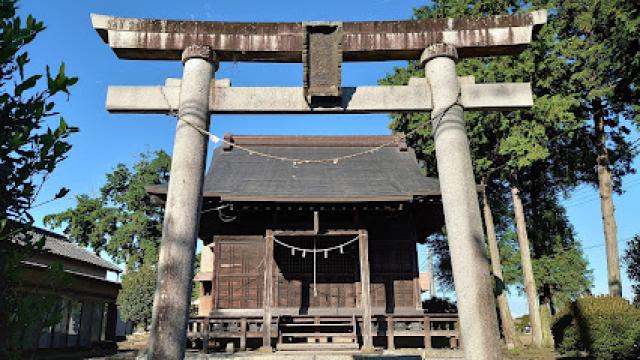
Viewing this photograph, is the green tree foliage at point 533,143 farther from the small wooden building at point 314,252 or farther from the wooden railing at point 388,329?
the wooden railing at point 388,329

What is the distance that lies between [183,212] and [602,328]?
408 inches

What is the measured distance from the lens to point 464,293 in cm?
539

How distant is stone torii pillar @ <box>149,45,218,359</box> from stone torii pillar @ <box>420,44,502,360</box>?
324 cm

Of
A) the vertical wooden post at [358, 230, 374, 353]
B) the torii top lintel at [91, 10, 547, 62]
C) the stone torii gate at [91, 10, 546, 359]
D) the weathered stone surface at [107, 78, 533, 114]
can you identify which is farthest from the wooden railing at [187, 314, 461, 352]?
the torii top lintel at [91, 10, 547, 62]

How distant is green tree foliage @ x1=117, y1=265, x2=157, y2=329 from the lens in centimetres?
2705

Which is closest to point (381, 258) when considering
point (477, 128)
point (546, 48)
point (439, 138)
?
point (477, 128)

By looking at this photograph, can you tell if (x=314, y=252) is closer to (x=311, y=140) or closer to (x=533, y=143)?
(x=311, y=140)

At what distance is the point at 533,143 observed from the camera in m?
17.7

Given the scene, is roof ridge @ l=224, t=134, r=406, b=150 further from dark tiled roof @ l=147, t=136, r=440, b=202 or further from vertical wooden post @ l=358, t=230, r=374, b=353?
vertical wooden post @ l=358, t=230, r=374, b=353

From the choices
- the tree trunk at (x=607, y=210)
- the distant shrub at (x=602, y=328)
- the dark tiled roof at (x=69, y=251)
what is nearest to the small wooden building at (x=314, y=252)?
the distant shrub at (x=602, y=328)

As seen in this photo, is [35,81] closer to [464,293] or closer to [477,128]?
[464,293]

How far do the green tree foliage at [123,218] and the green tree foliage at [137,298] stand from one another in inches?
282

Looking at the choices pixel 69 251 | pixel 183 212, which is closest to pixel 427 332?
pixel 183 212

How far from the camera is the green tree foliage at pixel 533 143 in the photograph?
18.0m
